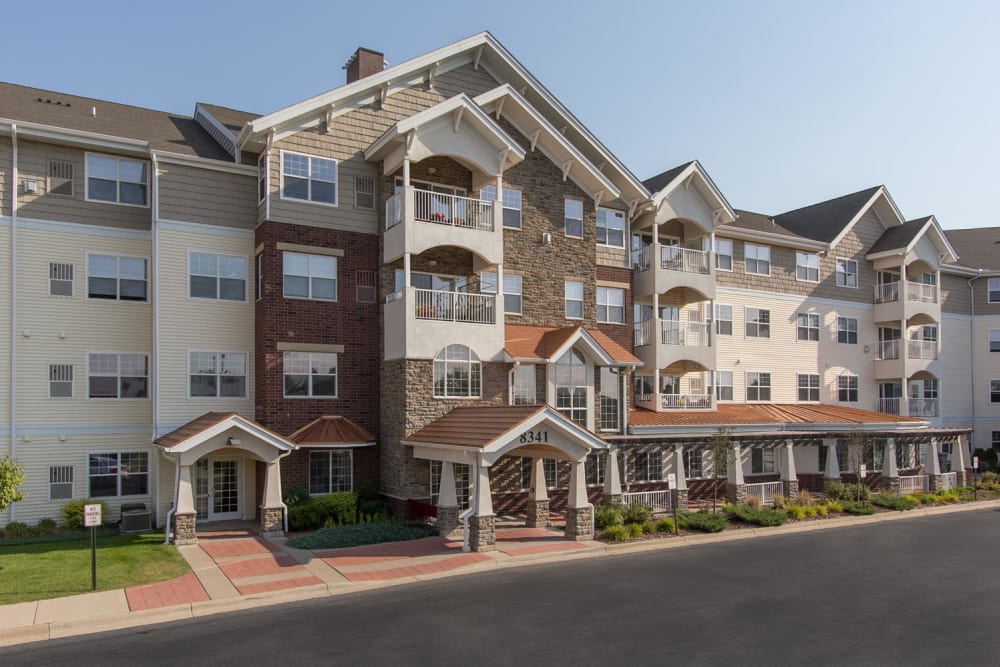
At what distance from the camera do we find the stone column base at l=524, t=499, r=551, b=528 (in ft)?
75.8

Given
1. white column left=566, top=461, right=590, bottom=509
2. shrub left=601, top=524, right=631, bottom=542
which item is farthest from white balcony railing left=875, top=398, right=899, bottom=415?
white column left=566, top=461, right=590, bottom=509

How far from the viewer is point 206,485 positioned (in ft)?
76.3

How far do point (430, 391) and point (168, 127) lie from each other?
1286 centimetres

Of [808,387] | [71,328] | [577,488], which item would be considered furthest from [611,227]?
[71,328]

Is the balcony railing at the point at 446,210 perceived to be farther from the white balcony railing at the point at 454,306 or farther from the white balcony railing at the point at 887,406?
the white balcony railing at the point at 887,406

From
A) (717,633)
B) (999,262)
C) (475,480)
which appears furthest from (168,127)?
(999,262)

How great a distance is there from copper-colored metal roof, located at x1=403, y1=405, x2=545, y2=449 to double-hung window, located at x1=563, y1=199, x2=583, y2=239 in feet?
26.6

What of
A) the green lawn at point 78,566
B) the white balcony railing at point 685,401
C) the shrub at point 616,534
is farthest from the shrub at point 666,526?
the green lawn at point 78,566

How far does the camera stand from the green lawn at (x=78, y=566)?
15133mm

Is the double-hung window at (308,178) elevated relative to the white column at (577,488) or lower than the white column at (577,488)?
elevated

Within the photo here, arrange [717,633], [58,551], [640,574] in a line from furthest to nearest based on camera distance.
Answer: [58,551], [640,574], [717,633]

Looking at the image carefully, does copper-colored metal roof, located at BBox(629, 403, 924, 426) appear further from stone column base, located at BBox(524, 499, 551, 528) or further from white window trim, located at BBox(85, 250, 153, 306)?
white window trim, located at BBox(85, 250, 153, 306)

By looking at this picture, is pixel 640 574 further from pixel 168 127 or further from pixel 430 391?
pixel 168 127

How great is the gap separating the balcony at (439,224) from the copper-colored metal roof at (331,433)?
5.40 meters
